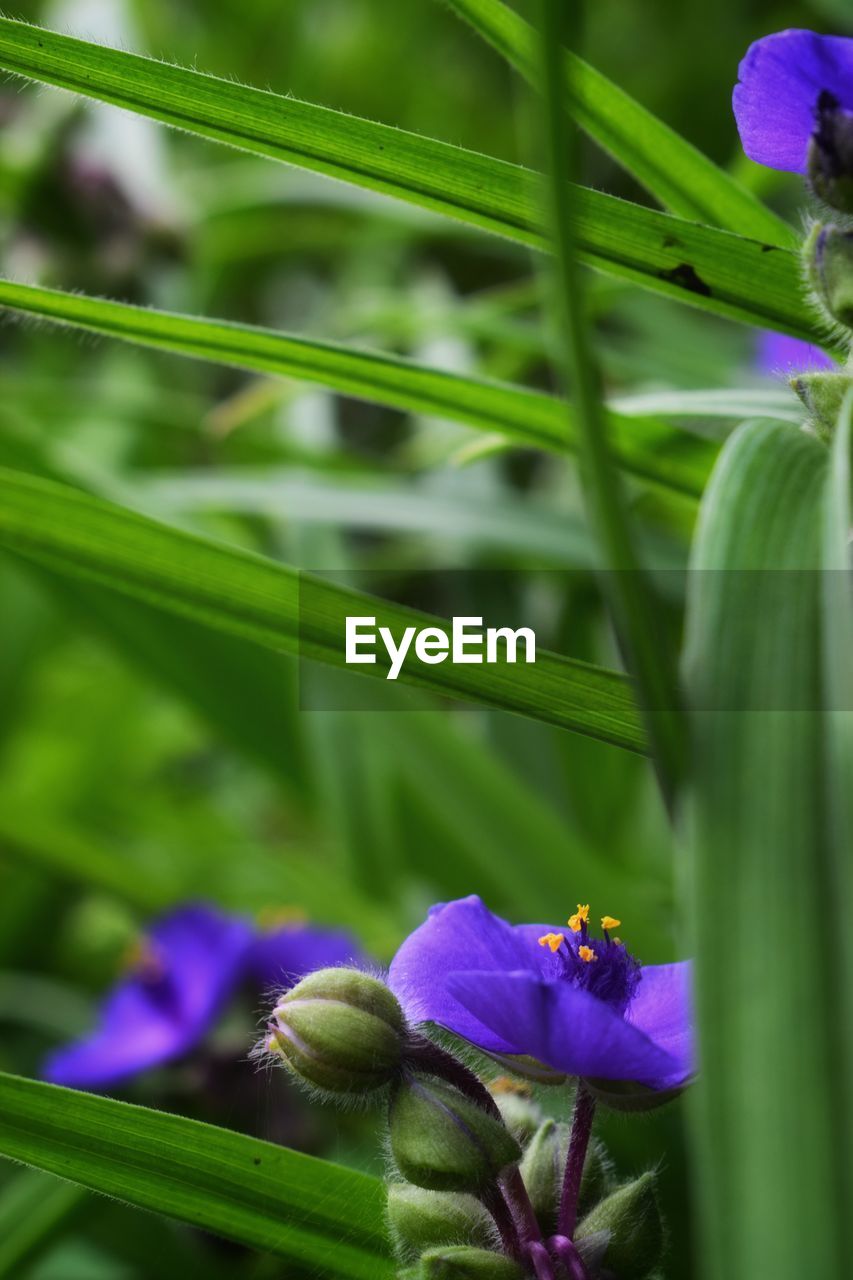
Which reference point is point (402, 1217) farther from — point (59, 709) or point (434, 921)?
point (59, 709)

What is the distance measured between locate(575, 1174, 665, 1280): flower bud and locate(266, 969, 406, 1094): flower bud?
0.07 metres

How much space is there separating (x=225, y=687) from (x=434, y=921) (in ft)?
2.86

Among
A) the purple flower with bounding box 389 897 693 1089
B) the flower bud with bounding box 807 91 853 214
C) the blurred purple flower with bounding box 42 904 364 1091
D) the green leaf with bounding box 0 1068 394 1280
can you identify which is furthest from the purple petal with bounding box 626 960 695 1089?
the blurred purple flower with bounding box 42 904 364 1091

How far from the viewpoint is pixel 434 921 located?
0.34 meters

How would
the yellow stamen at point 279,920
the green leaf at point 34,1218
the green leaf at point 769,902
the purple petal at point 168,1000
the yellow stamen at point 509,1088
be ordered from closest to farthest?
the green leaf at point 769,902
the yellow stamen at point 509,1088
the green leaf at point 34,1218
the purple petal at point 168,1000
the yellow stamen at point 279,920

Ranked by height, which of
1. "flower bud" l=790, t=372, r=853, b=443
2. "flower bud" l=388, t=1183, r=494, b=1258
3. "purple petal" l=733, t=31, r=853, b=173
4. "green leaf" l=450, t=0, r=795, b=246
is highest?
"green leaf" l=450, t=0, r=795, b=246

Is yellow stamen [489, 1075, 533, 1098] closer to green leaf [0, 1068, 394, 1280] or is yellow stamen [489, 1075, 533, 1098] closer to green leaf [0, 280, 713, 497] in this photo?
green leaf [0, 1068, 394, 1280]

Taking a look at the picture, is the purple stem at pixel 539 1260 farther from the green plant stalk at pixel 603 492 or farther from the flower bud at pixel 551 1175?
the green plant stalk at pixel 603 492

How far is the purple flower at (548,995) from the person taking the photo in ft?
0.99

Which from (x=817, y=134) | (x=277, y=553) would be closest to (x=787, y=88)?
(x=817, y=134)

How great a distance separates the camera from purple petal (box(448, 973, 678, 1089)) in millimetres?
298

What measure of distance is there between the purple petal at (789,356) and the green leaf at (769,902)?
0.13 meters

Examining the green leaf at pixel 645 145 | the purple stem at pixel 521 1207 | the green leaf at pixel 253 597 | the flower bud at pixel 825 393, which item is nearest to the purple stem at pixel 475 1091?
the purple stem at pixel 521 1207

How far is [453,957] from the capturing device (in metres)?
0.34
